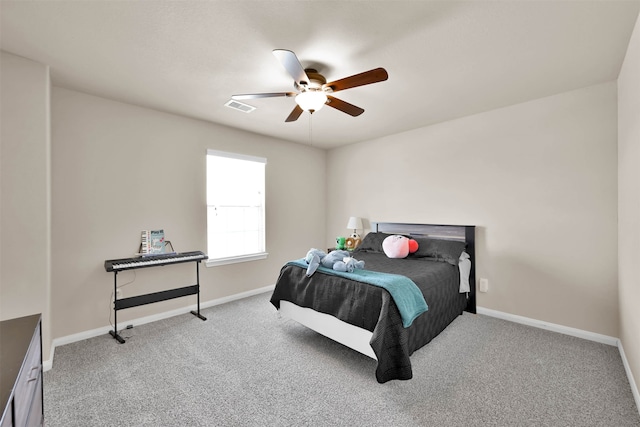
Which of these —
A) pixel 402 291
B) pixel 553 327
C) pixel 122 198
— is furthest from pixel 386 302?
pixel 122 198

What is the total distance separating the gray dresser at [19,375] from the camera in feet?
2.61

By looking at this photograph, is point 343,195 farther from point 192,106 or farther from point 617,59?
point 617,59

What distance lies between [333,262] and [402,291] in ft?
2.58

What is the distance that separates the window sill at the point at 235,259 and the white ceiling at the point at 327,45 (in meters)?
2.06

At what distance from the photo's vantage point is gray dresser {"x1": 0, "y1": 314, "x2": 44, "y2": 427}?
795 mm

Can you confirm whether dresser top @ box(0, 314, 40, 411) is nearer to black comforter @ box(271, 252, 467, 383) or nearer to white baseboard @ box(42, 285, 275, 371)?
white baseboard @ box(42, 285, 275, 371)

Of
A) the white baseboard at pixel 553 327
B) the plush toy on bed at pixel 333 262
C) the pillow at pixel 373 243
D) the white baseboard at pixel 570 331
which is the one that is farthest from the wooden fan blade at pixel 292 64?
the white baseboard at pixel 553 327

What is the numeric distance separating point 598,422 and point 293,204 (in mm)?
4160

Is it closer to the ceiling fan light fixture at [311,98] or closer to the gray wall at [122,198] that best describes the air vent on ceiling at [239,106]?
the gray wall at [122,198]

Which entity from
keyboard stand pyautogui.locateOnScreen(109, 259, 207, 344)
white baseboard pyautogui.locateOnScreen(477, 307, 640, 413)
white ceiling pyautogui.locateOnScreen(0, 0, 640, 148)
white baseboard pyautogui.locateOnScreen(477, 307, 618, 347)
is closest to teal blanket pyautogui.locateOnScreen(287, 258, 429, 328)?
white baseboard pyautogui.locateOnScreen(477, 307, 640, 413)

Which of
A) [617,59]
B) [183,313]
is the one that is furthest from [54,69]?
[617,59]

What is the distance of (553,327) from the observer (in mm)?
3049

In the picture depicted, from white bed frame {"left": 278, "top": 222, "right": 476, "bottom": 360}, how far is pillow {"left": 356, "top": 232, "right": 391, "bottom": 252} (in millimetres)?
345

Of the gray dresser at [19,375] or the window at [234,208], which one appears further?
the window at [234,208]
